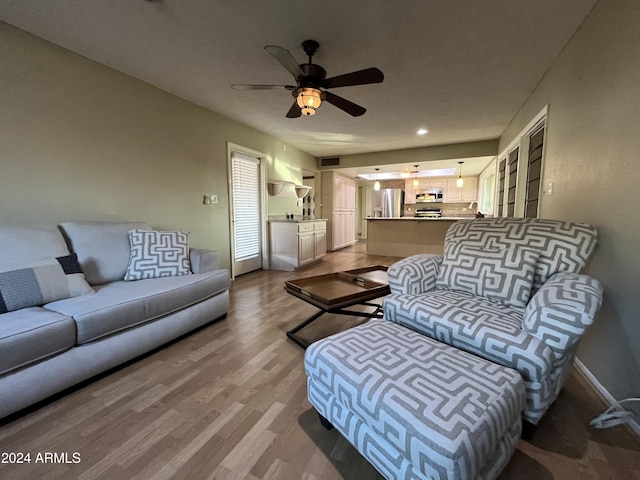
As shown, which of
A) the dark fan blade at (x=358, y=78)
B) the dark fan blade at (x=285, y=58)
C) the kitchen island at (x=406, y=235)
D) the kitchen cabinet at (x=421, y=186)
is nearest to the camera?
the dark fan blade at (x=285, y=58)

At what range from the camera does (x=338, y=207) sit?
6.90 meters

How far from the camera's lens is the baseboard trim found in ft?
4.04

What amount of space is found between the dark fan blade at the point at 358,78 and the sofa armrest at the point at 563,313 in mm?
1697

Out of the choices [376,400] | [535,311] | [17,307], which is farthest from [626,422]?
[17,307]

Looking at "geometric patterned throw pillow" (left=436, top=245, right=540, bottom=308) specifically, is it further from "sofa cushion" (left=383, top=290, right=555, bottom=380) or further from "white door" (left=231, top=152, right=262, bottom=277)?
"white door" (left=231, top=152, right=262, bottom=277)

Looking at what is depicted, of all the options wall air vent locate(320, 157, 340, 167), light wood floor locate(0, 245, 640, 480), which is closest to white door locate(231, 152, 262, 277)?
wall air vent locate(320, 157, 340, 167)

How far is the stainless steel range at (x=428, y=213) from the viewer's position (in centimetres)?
812

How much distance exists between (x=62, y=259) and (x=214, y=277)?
3.38ft

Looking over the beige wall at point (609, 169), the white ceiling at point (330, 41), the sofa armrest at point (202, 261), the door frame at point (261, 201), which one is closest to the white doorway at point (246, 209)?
the door frame at point (261, 201)

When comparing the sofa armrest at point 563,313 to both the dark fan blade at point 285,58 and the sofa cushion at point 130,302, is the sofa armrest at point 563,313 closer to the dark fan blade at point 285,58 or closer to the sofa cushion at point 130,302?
the dark fan blade at point 285,58

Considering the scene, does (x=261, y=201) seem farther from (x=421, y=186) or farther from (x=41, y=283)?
(x=421, y=186)

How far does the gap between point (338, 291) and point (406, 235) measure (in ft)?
13.6

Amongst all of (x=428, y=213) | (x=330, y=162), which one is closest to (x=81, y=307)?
(x=330, y=162)

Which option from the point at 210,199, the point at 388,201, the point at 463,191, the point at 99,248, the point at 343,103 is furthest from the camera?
the point at 388,201
